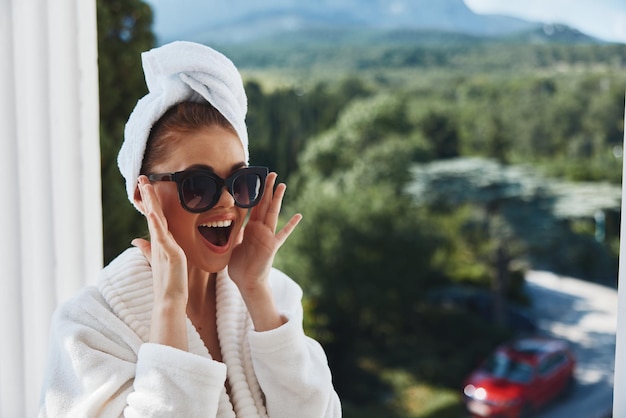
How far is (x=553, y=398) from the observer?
18.3 ft

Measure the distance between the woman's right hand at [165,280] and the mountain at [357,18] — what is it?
4563mm

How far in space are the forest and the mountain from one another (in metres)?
0.08

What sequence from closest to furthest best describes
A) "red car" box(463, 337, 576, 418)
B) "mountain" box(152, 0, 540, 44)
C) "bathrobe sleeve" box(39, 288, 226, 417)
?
"bathrobe sleeve" box(39, 288, 226, 417), "mountain" box(152, 0, 540, 44), "red car" box(463, 337, 576, 418)

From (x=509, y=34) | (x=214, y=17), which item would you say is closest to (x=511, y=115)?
(x=509, y=34)

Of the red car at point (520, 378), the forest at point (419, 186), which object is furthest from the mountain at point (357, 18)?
the red car at point (520, 378)

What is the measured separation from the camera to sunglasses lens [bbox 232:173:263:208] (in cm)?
103

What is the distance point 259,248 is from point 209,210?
9cm

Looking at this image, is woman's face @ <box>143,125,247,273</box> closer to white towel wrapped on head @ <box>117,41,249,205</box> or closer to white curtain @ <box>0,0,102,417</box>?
white towel wrapped on head @ <box>117,41,249,205</box>

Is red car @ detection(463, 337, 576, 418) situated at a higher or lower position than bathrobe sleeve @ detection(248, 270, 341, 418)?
lower

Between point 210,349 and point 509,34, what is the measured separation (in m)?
4.80

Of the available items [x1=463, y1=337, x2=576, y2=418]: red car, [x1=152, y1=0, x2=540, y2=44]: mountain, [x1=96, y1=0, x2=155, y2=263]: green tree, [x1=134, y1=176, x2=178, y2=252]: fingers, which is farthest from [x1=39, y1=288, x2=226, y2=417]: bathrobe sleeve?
[x1=463, y1=337, x2=576, y2=418]: red car

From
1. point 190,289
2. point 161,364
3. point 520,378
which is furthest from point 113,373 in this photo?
Answer: point 520,378

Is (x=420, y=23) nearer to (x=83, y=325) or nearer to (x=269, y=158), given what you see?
(x=269, y=158)

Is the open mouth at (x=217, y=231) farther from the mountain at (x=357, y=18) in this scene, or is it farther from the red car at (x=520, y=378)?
the red car at (x=520, y=378)
